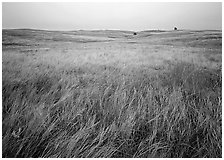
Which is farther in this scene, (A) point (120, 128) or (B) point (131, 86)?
(B) point (131, 86)

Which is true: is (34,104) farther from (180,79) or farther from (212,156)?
(180,79)

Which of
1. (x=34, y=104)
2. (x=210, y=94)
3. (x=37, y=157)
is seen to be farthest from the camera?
(x=210, y=94)

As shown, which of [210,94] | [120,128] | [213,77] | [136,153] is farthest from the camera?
[213,77]

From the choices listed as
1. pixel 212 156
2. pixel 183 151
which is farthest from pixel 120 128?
pixel 212 156

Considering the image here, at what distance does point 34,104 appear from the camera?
186 centimetres

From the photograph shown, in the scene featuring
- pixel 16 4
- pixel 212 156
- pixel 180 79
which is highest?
pixel 16 4

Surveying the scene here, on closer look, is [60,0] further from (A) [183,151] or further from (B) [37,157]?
(A) [183,151]

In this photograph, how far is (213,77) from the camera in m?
2.91

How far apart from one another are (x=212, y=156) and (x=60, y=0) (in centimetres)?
251

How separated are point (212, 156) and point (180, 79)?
4.66 ft

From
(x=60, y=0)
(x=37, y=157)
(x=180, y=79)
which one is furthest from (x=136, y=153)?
(x=60, y=0)

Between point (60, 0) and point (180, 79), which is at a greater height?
point (60, 0)

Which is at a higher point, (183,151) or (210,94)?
(210,94)

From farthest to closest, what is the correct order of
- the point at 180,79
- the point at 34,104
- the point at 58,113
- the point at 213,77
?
1. the point at 213,77
2. the point at 180,79
3. the point at 34,104
4. the point at 58,113
